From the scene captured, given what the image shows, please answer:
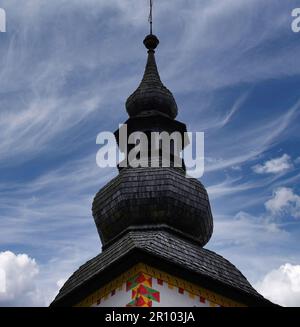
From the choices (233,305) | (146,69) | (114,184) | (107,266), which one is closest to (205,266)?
(233,305)

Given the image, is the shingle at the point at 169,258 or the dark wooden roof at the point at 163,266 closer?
the dark wooden roof at the point at 163,266

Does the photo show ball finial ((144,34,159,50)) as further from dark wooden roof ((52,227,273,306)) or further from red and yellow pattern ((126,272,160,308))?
red and yellow pattern ((126,272,160,308))

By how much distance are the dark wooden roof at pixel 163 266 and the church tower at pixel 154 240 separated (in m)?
0.02

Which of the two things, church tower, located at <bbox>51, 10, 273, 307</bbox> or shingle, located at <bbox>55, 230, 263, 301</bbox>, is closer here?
church tower, located at <bbox>51, 10, 273, 307</bbox>

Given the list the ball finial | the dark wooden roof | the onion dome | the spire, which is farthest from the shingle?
the ball finial

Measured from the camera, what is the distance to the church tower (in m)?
17.3

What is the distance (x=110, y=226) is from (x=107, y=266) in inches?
135

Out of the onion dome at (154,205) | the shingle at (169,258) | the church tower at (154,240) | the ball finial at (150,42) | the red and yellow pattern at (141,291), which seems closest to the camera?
the red and yellow pattern at (141,291)

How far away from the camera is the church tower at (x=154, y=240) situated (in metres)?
17.3

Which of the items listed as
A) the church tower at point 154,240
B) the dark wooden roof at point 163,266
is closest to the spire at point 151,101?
the church tower at point 154,240

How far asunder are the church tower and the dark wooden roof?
0.02m

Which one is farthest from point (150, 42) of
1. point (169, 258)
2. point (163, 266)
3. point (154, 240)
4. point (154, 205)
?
point (163, 266)

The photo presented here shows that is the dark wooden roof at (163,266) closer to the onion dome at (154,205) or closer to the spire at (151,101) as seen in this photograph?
the onion dome at (154,205)
